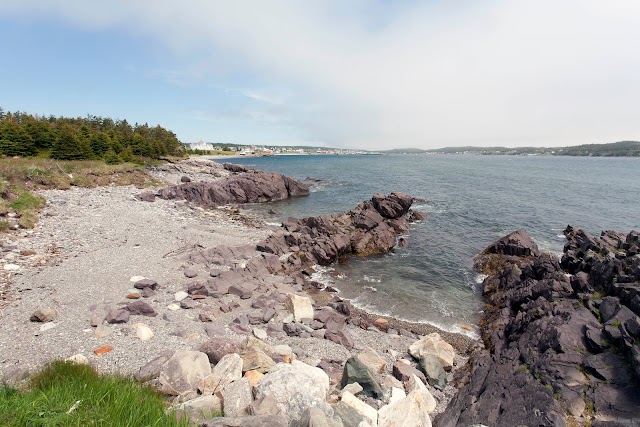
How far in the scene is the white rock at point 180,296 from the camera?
604 inches

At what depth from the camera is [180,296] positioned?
1558cm

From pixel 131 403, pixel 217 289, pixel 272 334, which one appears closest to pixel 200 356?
pixel 131 403

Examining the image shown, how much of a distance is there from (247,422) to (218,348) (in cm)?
457

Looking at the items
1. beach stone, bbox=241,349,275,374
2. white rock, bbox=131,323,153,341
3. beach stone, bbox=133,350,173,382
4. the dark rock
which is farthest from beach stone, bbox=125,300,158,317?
the dark rock

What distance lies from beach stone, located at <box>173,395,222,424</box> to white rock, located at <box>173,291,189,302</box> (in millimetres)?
9034

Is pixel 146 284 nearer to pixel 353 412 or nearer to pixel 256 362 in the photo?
pixel 256 362

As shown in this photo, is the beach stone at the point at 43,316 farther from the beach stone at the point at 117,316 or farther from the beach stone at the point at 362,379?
the beach stone at the point at 362,379

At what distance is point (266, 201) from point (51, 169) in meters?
30.3

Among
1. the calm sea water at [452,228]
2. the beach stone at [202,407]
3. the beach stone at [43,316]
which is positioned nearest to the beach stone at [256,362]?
the beach stone at [202,407]

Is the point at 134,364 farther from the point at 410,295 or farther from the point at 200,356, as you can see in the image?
the point at 410,295

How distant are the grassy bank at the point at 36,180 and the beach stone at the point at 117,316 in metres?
15.5

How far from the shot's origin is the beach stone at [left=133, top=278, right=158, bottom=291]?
51.8 feet

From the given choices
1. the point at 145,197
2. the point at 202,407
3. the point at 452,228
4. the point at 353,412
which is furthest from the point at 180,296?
the point at 452,228

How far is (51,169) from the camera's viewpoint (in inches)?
Answer: 1673
